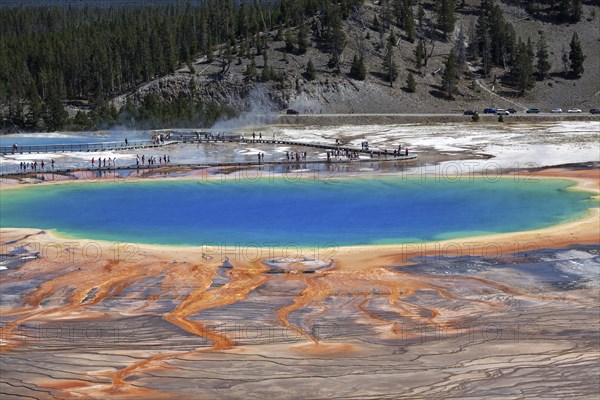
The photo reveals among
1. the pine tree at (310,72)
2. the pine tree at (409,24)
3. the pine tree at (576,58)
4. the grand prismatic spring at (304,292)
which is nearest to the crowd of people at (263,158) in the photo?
the grand prismatic spring at (304,292)

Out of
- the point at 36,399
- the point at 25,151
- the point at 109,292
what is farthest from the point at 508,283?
the point at 25,151

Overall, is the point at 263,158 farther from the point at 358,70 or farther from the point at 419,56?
the point at 419,56

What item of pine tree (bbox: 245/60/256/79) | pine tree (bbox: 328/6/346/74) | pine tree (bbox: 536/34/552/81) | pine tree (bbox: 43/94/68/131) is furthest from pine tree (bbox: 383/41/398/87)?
pine tree (bbox: 43/94/68/131)

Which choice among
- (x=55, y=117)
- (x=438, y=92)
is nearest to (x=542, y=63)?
(x=438, y=92)

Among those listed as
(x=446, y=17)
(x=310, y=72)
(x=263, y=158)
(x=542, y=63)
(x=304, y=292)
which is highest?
(x=446, y=17)

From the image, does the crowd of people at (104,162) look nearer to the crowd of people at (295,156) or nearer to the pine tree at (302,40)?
the crowd of people at (295,156)

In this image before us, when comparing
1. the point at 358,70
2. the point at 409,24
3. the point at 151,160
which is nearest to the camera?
the point at 151,160

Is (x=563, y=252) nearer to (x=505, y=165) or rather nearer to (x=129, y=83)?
(x=505, y=165)
